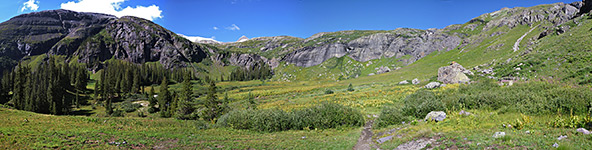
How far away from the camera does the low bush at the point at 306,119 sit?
24.4 m

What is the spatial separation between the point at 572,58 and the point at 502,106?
14.7 metres

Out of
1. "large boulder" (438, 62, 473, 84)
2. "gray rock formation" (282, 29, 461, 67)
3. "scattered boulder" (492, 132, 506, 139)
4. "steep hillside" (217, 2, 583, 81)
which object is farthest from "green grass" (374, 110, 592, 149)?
"gray rock formation" (282, 29, 461, 67)

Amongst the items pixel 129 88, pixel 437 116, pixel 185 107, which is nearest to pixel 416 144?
pixel 437 116

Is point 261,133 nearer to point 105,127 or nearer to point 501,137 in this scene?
point 105,127

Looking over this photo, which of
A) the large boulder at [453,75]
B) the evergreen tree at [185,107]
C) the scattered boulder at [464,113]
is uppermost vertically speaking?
the large boulder at [453,75]

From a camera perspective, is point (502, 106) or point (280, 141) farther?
point (280, 141)

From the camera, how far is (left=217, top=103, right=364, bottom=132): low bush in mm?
24391

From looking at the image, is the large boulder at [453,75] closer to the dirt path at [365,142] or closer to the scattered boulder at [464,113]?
the scattered boulder at [464,113]

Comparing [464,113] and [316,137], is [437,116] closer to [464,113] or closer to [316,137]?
[464,113]

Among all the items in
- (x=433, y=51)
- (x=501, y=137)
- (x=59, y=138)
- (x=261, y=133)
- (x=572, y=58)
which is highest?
(x=433, y=51)

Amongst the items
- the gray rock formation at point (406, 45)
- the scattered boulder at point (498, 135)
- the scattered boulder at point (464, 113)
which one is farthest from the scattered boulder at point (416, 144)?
the gray rock formation at point (406, 45)

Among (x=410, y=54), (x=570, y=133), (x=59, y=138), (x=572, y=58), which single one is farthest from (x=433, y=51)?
(x=59, y=138)

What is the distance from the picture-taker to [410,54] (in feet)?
531

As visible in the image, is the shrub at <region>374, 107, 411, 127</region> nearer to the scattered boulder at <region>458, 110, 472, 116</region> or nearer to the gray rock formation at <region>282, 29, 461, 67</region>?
the scattered boulder at <region>458, 110, 472, 116</region>
